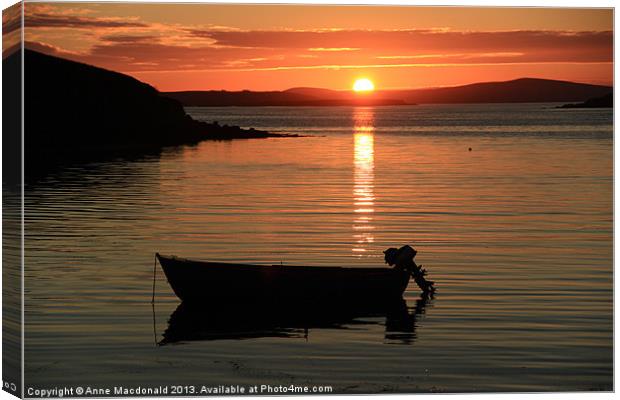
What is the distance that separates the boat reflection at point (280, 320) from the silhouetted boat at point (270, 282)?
0.21 metres

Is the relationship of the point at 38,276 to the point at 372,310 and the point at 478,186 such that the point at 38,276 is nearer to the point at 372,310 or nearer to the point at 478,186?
the point at 372,310

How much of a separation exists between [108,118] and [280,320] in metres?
43.7

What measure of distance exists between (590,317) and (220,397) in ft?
27.0

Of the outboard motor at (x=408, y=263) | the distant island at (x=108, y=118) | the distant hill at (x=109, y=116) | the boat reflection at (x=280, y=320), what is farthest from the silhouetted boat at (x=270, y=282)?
the distant hill at (x=109, y=116)

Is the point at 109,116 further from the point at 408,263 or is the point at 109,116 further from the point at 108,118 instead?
the point at 408,263

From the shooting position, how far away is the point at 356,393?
732 inches

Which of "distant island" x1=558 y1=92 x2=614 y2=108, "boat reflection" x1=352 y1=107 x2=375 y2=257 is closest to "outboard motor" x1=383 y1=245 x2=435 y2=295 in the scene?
"boat reflection" x1=352 y1=107 x2=375 y2=257

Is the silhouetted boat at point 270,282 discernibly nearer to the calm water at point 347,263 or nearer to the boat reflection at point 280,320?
the boat reflection at point 280,320

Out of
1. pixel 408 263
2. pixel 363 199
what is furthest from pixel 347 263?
pixel 363 199

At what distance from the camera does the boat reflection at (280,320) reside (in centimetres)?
2267

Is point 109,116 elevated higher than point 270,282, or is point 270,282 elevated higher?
point 109,116

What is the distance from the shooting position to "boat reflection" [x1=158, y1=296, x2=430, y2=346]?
74.4 ft

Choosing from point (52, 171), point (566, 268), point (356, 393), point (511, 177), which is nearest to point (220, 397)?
point (356, 393)

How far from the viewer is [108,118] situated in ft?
217
